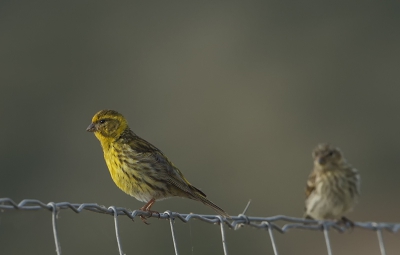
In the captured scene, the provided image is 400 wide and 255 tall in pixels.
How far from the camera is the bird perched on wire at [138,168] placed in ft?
31.8

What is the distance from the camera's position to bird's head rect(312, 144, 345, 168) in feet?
23.9

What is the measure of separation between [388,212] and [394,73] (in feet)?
45.4

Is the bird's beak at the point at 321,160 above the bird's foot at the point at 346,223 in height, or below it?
above

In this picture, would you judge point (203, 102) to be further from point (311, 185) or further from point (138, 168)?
point (311, 185)

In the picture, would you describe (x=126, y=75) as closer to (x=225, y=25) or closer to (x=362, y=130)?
(x=225, y=25)

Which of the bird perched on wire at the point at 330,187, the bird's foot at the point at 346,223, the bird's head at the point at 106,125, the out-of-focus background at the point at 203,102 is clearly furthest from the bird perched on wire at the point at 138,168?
the out-of-focus background at the point at 203,102

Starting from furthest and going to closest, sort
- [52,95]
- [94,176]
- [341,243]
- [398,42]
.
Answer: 1. [398,42]
2. [52,95]
3. [94,176]
4. [341,243]

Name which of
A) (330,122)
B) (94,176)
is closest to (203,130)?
(330,122)

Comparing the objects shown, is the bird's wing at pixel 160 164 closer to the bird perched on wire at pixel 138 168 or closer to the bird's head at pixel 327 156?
the bird perched on wire at pixel 138 168

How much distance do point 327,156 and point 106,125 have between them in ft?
10.9

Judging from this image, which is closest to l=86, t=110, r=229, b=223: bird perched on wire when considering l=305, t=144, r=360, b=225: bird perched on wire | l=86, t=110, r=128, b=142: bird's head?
l=86, t=110, r=128, b=142: bird's head

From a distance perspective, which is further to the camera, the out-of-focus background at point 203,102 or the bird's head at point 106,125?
the out-of-focus background at point 203,102

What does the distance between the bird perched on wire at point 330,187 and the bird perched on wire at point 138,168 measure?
226cm

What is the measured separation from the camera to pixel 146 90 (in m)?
56.1
